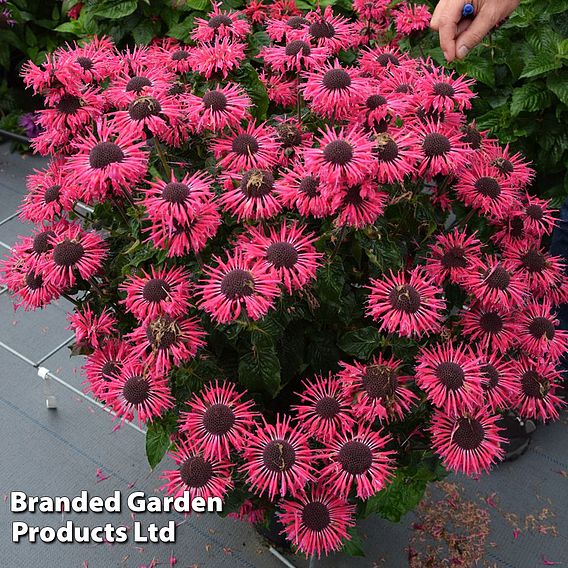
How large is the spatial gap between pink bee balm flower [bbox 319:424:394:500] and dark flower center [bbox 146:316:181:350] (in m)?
0.25

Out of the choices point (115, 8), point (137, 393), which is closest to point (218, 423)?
point (137, 393)

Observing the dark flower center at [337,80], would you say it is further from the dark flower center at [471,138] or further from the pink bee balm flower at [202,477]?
the pink bee balm flower at [202,477]

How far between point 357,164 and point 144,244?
381mm

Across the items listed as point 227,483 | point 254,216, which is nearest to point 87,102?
point 254,216

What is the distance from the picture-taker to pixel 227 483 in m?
0.86

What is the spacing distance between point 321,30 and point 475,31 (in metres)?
0.25

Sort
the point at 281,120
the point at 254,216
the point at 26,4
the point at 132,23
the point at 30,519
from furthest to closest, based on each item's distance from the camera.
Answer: the point at 26,4 → the point at 132,23 → the point at 30,519 → the point at 281,120 → the point at 254,216

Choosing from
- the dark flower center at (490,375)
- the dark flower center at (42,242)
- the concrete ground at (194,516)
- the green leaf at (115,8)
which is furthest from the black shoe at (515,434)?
the green leaf at (115,8)

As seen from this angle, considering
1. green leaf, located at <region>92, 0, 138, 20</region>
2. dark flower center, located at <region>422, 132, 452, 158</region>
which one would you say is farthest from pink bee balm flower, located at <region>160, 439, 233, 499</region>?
green leaf, located at <region>92, 0, 138, 20</region>

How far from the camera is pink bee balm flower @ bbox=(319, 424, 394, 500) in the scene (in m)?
0.85

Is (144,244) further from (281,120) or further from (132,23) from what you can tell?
(132,23)

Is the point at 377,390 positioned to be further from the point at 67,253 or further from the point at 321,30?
the point at 321,30

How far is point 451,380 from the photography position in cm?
85

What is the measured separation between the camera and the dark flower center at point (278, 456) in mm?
841
